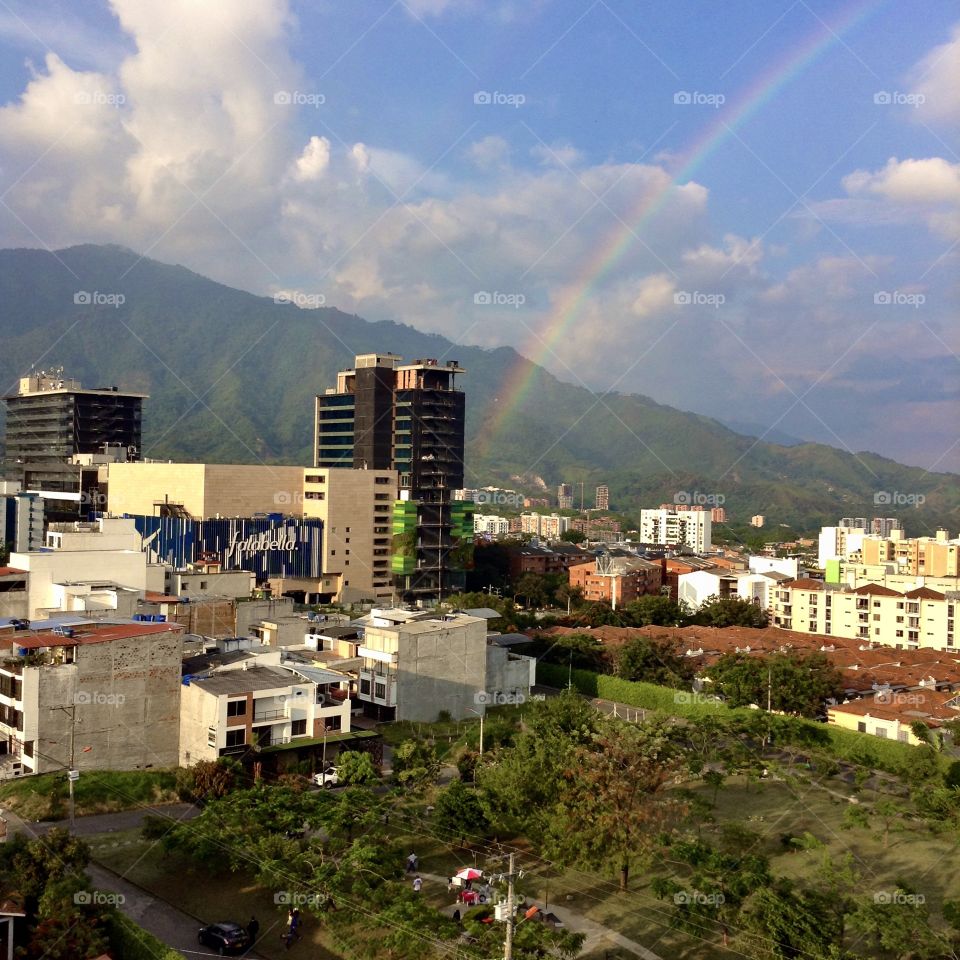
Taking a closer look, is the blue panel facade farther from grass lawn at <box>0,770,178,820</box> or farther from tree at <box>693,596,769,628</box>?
grass lawn at <box>0,770,178,820</box>

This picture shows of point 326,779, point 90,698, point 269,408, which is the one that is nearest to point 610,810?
point 326,779

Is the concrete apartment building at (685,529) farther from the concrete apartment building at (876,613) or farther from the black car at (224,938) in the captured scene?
the black car at (224,938)

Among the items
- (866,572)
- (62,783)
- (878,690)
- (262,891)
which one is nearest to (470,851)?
(262,891)

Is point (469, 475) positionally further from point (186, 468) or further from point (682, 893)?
point (682, 893)

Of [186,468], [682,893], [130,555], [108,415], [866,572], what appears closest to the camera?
[682,893]

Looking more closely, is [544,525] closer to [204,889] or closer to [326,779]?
[326,779]

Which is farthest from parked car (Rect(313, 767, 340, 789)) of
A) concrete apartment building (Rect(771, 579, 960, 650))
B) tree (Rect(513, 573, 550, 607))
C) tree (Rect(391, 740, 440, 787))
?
tree (Rect(513, 573, 550, 607))

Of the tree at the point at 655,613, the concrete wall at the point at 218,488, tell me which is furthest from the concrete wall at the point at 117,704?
the concrete wall at the point at 218,488
